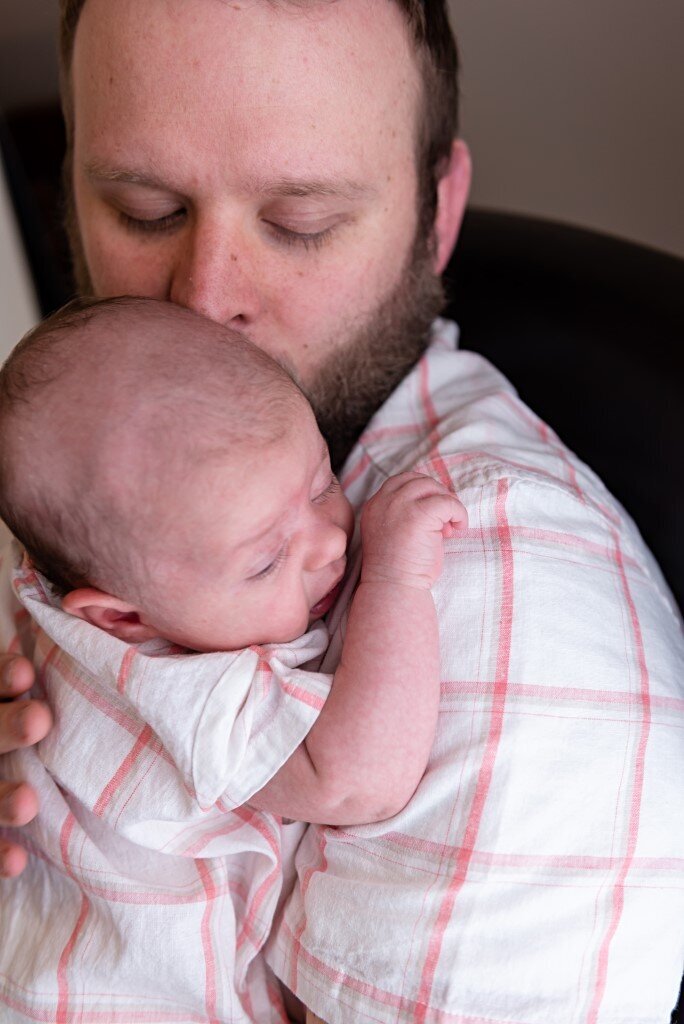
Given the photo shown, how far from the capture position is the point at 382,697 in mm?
907

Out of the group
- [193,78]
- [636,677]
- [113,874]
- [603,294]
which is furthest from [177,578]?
[603,294]

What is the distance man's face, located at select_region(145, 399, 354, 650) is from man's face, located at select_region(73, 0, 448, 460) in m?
0.34

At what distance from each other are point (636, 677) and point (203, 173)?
77cm

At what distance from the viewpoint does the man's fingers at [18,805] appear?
3.36 ft

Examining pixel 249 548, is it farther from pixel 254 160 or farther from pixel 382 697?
pixel 254 160

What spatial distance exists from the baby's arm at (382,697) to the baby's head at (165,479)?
0.23 ft

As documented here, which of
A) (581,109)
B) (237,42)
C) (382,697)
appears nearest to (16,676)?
(382,697)

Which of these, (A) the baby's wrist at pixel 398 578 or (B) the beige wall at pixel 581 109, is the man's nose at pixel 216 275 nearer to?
(A) the baby's wrist at pixel 398 578

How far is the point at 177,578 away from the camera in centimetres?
94

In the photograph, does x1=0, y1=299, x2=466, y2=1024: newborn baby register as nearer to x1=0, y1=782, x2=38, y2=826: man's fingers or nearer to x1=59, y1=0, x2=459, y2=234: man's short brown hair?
x1=0, y1=782, x2=38, y2=826: man's fingers

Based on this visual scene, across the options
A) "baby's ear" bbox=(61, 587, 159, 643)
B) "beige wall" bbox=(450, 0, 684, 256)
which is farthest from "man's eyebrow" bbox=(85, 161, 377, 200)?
"beige wall" bbox=(450, 0, 684, 256)

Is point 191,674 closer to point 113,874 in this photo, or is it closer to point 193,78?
point 113,874

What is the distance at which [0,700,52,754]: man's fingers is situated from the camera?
1.01 m

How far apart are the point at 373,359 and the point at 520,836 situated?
756 mm
